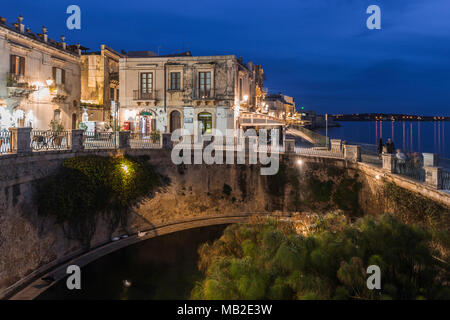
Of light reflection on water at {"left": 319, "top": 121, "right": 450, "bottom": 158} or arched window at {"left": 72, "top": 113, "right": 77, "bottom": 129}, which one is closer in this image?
arched window at {"left": 72, "top": 113, "right": 77, "bottom": 129}

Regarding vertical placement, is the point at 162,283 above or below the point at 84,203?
below

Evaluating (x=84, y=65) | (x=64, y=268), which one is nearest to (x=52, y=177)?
(x=64, y=268)

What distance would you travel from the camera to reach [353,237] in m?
7.12

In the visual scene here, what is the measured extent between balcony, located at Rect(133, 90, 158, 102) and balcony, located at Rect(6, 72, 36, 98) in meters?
7.68

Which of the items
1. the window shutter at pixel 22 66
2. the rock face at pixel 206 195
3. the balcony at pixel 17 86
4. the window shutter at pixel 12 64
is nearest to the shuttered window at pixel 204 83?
the rock face at pixel 206 195

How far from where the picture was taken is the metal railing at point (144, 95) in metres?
26.3

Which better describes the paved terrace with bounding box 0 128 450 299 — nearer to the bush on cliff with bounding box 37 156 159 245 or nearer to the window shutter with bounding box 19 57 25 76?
the bush on cliff with bounding box 37 156 159 245

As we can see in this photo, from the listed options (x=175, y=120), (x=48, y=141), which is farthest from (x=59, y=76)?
(x=48, y=141)

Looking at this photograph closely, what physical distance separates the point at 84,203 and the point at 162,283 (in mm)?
5014

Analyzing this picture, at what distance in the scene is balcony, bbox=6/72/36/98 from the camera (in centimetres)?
1975

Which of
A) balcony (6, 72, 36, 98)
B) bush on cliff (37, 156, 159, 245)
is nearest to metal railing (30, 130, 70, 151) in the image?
bush on cliff (37, 156, 159, 245)

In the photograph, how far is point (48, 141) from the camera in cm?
1398

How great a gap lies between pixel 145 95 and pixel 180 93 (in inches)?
116
